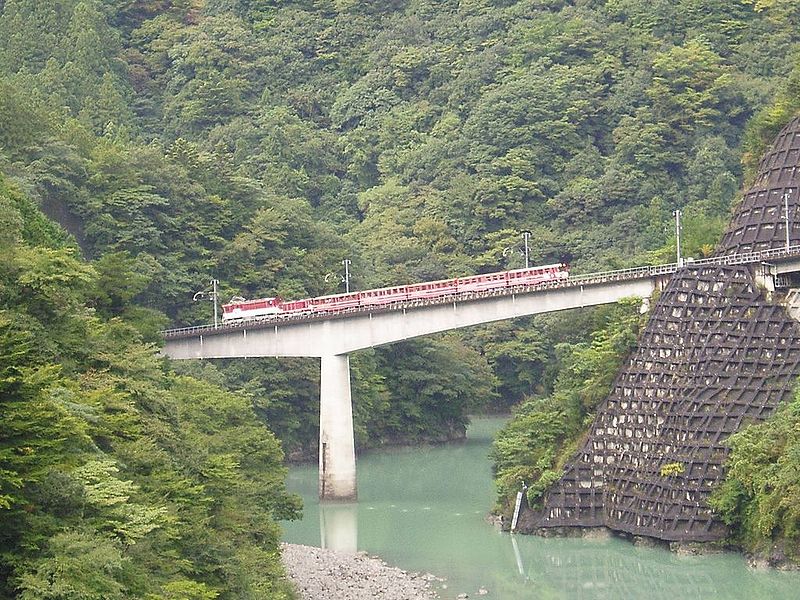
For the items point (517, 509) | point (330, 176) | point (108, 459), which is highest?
point (330, 176)

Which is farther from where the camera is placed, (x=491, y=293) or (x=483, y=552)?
(x=491, y=293)

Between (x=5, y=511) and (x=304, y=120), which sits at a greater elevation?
(x=304, y=120)

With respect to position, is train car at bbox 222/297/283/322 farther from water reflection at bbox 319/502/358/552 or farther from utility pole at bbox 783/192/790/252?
utility pole at bbox 783/192/790/252

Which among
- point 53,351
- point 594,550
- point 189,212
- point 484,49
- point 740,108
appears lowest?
point 594,550

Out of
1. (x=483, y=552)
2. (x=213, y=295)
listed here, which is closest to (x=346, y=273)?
(x=213, y=295)

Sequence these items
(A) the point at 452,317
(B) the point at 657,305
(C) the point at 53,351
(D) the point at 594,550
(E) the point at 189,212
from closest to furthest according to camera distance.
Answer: (C) the point at 53,351, (D) the point at 594,550, (B) the point at 657,305, (A) the point at 452,317, (E) the point at 189,212

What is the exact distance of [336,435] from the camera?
76.4m

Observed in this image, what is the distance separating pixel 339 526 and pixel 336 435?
7363 millimetres

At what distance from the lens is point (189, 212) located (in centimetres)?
8781

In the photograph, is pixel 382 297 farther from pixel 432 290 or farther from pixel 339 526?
pixel 339 526

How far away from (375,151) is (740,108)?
23.9 meters

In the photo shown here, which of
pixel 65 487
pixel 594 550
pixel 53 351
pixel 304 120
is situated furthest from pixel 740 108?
pixel 65 487

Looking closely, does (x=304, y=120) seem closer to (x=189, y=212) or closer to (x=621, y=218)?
(x=621, y=218)

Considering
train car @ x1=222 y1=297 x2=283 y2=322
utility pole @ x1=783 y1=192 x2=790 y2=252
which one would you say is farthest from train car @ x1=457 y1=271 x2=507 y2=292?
utility pole @ x1=783 y1=192 x2=790 y2=252
